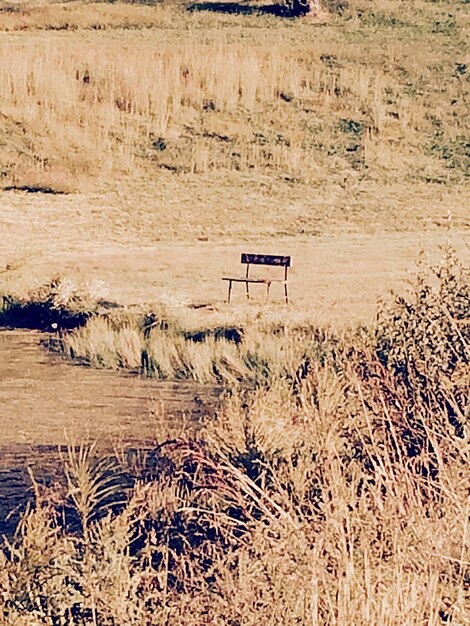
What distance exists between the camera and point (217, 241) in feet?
82.4

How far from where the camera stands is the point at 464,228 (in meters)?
26.6

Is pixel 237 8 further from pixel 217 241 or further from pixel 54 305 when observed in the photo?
pixel 54 305

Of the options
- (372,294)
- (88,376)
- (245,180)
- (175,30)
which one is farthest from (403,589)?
(175,30)

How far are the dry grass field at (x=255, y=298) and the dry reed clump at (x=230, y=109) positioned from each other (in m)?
0.11

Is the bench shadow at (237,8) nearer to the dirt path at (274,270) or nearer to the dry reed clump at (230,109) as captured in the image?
the dry reed clump at (230,109)

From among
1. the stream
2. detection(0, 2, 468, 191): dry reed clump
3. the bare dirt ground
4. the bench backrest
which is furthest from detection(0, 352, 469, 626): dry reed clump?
detection(0, 2, 468, 191): dry reed clump

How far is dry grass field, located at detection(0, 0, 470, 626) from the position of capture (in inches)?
232

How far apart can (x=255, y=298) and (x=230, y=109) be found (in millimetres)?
19421

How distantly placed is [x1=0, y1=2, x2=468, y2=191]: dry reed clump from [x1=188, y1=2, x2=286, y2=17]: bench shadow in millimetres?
7581

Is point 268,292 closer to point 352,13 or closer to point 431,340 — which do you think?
point 431,340

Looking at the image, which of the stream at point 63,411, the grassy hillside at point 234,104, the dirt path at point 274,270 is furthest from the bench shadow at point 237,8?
the stream at point 63,411

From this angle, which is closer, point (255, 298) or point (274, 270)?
point (255, 298)

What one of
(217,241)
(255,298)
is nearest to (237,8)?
(217,241)

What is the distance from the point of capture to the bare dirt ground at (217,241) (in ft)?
62.2
